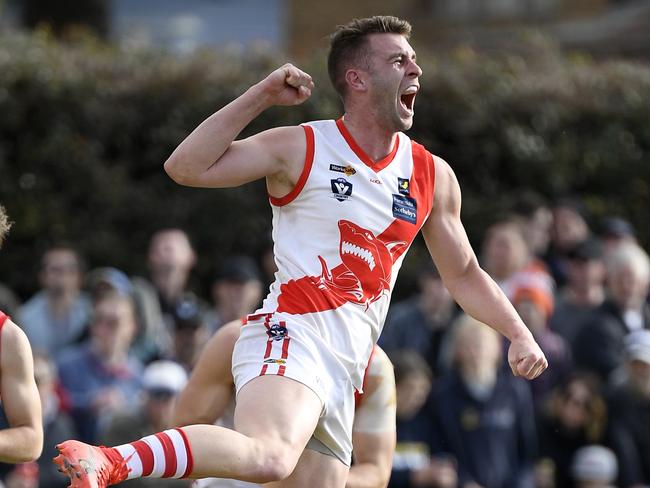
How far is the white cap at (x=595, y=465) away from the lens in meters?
9.71

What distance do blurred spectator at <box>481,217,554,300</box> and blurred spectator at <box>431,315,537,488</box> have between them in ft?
2.59

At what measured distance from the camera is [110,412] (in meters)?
9.59

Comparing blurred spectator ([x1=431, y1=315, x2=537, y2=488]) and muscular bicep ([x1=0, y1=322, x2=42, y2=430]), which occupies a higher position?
muscular bicep ([x1=0, y1=322, x2=42, y2=430])

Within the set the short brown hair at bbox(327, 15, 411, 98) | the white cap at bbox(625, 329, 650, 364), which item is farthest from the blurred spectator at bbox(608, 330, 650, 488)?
the short brown hair at bbox(327, 15, 411, 98)

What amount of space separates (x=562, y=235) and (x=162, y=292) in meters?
3.42

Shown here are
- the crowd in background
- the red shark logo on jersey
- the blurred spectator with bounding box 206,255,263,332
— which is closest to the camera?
the red shark logo on jersey

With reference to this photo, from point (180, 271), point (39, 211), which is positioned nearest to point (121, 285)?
point (180, 271)

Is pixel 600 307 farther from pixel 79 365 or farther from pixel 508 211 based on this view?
pixel 79 365

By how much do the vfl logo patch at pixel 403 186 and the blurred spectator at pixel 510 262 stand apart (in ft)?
14.2

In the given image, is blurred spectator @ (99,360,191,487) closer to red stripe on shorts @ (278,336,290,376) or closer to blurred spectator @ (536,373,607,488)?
blurred spectator @ (536,373,607,488)

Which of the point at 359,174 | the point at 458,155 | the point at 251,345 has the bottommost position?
the point at 251,345

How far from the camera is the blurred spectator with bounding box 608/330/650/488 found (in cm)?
992

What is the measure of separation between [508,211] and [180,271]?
295cm

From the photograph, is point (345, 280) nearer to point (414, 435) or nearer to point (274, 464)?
point (274, 464)
